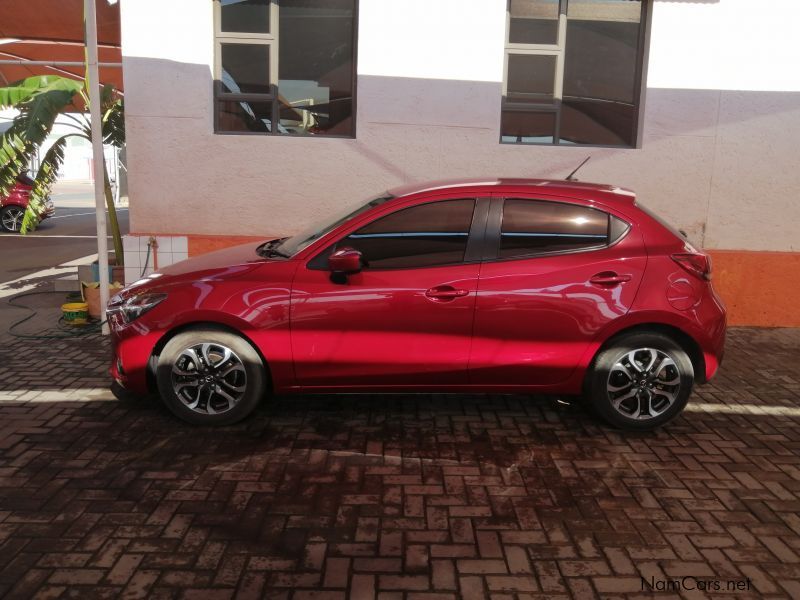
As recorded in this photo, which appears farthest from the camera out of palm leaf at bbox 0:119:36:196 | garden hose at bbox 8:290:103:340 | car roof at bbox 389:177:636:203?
palm leaf at bbox 0:119:36:196

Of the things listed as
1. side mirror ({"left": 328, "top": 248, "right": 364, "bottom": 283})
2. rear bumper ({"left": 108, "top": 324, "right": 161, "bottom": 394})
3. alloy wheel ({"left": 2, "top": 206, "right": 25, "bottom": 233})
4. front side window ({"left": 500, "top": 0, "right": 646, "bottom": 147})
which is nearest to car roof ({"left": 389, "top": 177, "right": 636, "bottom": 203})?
side mirror ({"left": 328, "top": 248, "right": 364, "bottom": 283})

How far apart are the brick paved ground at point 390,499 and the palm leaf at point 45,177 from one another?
3321 mm

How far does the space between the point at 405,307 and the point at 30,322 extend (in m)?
5.22

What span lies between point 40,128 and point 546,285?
5779mm

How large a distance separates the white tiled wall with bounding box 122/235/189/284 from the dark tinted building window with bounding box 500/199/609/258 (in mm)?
4625

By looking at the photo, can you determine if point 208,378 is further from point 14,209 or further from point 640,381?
point 14,209

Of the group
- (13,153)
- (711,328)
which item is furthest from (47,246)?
(711,328)

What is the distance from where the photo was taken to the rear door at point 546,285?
4758mm

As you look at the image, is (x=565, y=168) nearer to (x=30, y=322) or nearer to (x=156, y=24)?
(x=156, y=24)

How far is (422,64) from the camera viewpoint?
8086 millimetres

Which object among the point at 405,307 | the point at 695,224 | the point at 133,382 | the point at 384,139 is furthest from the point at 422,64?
the point at 133,382

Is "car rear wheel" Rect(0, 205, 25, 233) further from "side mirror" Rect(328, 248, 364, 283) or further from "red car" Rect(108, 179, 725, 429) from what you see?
"side mirror" Rect(328, 248, 364, 283)

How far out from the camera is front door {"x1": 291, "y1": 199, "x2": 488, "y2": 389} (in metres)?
4.73

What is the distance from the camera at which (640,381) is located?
4.88 m
